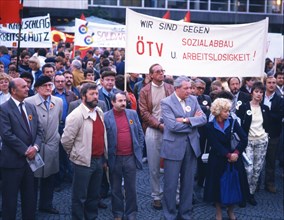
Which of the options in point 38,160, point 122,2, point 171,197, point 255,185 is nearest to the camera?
point 38,160

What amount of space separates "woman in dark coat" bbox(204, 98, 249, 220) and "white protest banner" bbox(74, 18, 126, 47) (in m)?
10.2

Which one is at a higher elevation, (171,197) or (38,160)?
(38,160)

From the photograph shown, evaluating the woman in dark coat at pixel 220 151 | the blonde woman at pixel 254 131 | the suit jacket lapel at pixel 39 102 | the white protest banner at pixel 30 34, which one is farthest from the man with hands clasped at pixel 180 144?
the white protest banner at pixel 30 34

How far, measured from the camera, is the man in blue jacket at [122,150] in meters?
6.33

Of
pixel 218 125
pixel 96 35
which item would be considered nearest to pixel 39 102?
pixel 218 125

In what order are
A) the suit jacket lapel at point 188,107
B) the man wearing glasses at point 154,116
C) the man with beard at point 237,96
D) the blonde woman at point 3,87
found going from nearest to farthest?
the suit jacket lapel at point 188,107
the man wearing glasses at point 154,116
the blonde woman at point 3,87
the man with beard at point 237,96

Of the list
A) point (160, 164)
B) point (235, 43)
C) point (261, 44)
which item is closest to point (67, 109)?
point (160, 164)

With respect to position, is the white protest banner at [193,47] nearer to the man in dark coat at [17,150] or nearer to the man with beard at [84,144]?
the man with beard at [84,144]

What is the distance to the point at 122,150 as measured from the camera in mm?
6363

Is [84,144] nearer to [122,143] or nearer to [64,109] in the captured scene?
[122,143]

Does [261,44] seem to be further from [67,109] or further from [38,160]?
[38,160]

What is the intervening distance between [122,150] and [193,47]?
266 cm

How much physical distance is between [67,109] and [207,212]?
2832 mm

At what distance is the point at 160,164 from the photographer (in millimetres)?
7223
